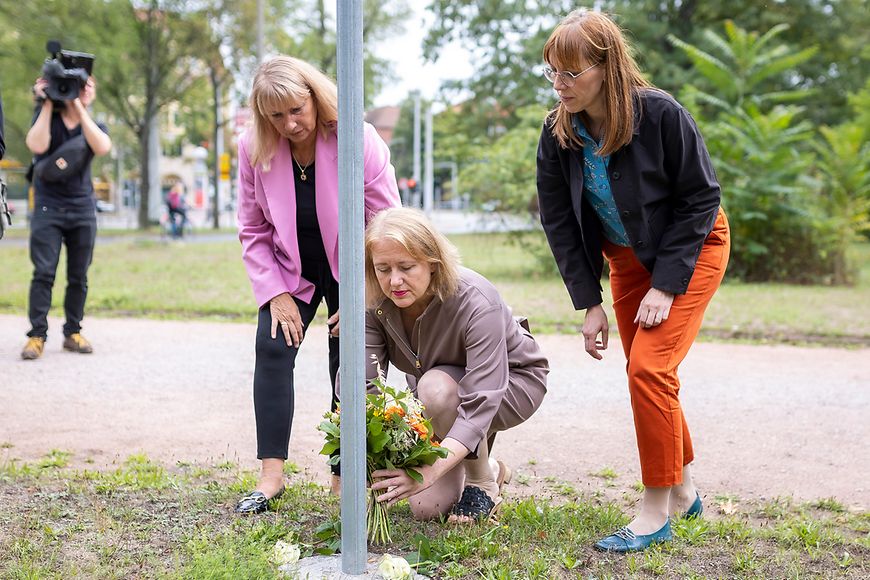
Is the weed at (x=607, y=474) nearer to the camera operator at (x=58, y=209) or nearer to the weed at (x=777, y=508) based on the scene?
the weed at (x=777, y=508)

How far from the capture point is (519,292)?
1131 cm

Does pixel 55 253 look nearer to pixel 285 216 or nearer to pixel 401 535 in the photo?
pixel 285 216

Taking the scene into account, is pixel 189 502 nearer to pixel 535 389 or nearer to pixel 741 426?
pixel 535 389

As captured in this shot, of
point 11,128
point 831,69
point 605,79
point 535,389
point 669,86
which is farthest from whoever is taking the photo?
point 11,128

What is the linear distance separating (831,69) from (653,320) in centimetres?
2435

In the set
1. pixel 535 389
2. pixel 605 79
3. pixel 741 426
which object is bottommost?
pixel 741 426

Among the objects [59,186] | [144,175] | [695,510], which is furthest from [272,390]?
[144,175]

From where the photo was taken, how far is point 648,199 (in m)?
3.23

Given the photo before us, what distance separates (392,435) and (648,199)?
1.14 meters

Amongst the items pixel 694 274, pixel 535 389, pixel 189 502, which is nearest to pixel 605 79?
pixel 694 274

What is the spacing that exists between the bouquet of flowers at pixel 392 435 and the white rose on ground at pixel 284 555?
0.27 metres

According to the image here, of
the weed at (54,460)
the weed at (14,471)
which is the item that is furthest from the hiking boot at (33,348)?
the weed at (14,471)

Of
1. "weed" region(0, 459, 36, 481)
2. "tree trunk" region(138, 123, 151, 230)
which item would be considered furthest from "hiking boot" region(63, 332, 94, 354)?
"tree trunk" region(138, 123, 151, 230)

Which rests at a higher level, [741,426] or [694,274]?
[694,274]
